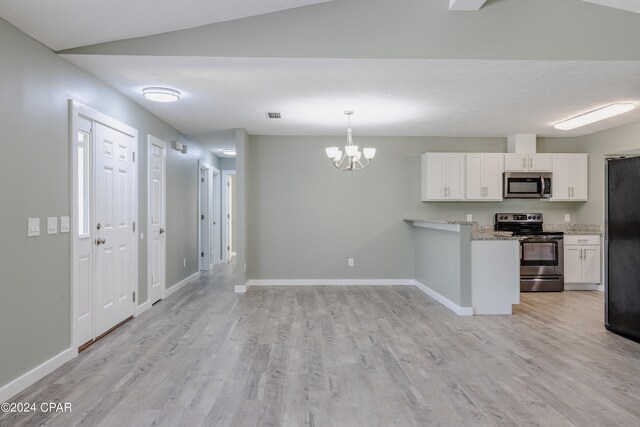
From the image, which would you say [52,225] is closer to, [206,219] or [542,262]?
[206,219]

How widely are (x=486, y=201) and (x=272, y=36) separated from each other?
4.58 metres

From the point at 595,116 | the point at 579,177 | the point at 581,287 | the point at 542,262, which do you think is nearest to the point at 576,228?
the point at 579,177

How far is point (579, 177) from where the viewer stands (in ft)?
20.2

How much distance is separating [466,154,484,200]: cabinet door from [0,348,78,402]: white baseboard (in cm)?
537

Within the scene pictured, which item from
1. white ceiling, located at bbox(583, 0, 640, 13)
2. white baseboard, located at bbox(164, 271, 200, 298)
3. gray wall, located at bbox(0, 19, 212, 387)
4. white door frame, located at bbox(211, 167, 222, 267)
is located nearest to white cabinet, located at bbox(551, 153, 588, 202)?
white ceiling, located at bbox(583, 0, 640, 13)

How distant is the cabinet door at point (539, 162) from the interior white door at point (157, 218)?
213 inches

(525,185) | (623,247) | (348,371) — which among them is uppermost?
(525,185)

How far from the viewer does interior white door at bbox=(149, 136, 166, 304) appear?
4.88 m

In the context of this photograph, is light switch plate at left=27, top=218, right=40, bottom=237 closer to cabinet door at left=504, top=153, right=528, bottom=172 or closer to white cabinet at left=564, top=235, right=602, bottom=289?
cabinet door at left=504, top=153, right=528, bottom=172

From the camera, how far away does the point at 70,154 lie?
3166mm

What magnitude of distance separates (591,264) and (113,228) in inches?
255

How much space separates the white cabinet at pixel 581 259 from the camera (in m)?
5.91

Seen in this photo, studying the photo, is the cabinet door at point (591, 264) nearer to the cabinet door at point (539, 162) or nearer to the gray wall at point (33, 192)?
the cabinet door at point (539, 162)

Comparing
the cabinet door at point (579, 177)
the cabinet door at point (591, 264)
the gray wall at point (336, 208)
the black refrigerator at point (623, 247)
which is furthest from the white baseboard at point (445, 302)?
the cabinet door at point (579, 177)
